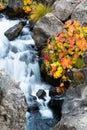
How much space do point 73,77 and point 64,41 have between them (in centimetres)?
109

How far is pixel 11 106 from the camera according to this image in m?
3.59

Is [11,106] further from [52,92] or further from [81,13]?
[81,13]

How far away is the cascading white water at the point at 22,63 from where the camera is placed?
343 inches

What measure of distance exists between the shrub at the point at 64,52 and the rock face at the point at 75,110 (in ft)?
2.82

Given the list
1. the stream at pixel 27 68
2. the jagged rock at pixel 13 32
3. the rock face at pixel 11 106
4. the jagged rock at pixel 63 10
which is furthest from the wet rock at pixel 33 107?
the rock face at pixel 11 106

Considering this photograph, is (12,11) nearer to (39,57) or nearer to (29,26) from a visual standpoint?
(29,26)

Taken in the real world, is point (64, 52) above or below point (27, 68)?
above

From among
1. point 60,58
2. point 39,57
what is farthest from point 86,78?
point 39,57

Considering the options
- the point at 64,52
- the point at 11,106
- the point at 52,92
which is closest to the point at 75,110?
the point at 52,92

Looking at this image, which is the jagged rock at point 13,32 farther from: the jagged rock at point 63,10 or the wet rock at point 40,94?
the wet rock at point 40,94

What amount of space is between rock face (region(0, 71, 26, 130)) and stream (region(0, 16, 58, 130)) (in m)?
3.90

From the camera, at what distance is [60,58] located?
8.29m

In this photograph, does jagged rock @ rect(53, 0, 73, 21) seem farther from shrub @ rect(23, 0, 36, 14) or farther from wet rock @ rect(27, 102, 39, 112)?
wet rock @ rect(27, 102, 39, 112)

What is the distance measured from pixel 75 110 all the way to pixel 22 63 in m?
2.85
